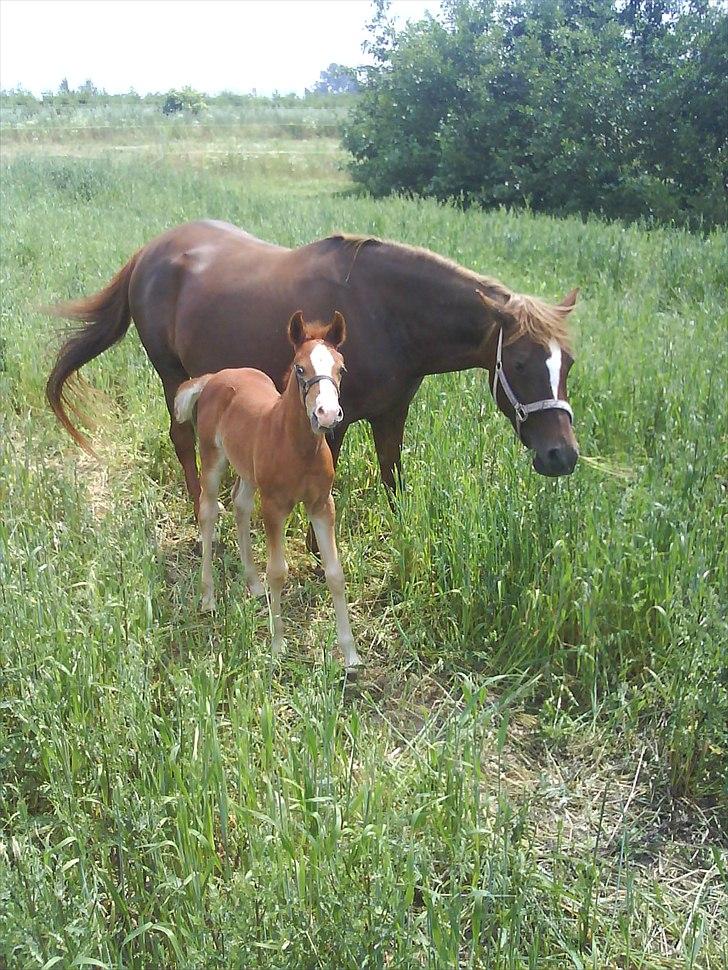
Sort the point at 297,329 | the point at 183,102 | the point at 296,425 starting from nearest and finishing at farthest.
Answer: the point at 297,329 → the point at 296,425 → the point at 183,102

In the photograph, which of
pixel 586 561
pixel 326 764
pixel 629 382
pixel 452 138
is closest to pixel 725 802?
pixel 586 561

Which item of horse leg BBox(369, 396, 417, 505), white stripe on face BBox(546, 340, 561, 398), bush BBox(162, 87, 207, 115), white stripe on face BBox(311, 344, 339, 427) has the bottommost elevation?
horse leg BBox(369, 396, 417, 505)

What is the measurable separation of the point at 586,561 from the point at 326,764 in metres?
1.38

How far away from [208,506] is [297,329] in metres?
1.20

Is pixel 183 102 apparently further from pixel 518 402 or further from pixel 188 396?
pixel 518 402

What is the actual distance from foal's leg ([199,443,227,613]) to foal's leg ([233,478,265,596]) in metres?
0.11

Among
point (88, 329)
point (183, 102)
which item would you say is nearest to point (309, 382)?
point (88, 329)

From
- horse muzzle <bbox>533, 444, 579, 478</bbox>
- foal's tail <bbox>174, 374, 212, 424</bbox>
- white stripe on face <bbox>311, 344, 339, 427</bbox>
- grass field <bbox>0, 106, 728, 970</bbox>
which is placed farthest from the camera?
foal's tail <bbox>174, 374, 212, 424</bbox>

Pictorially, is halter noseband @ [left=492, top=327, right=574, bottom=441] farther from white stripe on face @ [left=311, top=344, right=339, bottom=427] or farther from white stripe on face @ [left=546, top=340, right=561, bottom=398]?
white stripe on face @ [left=311, top=344, right=339, bottom=427]

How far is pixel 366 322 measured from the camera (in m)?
3.49

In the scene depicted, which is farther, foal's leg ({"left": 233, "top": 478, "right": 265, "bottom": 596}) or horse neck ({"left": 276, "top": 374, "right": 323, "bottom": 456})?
foal's leg ({"left": 233, "top": 478, "right": 265, "bottom": 596})

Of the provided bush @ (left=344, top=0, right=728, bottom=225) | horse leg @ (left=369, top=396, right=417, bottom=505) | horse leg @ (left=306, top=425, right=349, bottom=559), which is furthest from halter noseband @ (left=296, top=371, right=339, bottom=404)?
bush @ (left=344, top=0, right=728, bottom=225)

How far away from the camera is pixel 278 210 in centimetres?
1177

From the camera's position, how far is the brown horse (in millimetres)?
3150
